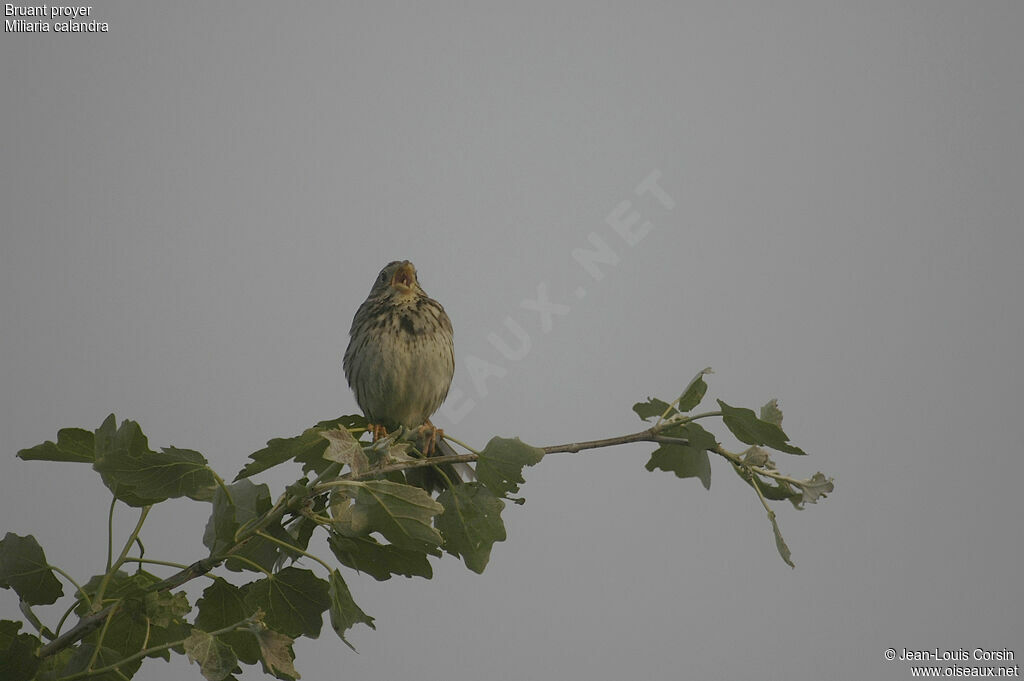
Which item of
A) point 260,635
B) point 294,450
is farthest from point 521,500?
point 260,635

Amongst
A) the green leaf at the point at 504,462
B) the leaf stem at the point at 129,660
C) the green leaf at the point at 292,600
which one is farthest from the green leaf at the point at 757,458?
the leaf stem at the point at 129,660

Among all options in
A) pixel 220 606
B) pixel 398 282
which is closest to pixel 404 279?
pixel 398 282

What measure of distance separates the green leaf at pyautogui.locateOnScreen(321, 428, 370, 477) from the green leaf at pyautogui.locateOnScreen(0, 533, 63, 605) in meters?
0.95

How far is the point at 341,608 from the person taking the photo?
266 cm

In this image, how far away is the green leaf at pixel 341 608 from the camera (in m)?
2.63

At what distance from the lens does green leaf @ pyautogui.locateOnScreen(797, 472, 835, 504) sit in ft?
9.02

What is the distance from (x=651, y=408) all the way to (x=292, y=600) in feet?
4.01

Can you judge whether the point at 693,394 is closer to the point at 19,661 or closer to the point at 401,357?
the point at 19,661

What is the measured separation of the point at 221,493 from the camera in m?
2.43

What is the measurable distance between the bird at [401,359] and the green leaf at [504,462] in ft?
9.15

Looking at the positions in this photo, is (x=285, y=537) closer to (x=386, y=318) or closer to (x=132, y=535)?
(x=132, y=535)

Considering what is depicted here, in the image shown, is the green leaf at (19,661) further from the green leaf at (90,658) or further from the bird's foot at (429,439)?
the bird's foot at (429,439)

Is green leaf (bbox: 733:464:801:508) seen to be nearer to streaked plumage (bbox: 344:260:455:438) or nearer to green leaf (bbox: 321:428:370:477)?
green leaf (bbox: 321:428:370:477)

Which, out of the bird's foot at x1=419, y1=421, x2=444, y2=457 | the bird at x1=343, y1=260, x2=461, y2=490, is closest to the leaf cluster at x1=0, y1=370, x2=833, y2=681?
the bird's foot at x1=419, y1=421, x2=444, y2=457
